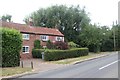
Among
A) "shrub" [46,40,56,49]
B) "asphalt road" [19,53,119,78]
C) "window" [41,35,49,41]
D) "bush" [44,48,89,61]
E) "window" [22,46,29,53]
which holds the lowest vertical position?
"asphalt road" [19,53,119,78]

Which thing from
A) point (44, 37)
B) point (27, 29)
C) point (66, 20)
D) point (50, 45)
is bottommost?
point (50, 45)

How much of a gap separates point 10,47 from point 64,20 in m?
39.9

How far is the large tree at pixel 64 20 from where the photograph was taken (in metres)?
65.2

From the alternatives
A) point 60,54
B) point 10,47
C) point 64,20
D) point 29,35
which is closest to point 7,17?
point 64,20

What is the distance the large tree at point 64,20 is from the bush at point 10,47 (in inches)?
1509

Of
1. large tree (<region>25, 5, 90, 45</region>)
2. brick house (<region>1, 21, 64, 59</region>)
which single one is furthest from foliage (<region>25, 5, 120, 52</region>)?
brick house (<region>1, 21, 64, 59</region>)

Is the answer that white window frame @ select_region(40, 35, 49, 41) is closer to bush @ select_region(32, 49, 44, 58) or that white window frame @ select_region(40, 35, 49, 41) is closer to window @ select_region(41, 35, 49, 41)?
window @ select_region(41, 35, 49, 41)

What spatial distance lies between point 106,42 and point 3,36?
46026mm

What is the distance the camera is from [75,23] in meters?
66.1

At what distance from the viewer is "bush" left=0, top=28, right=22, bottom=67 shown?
84.5ft

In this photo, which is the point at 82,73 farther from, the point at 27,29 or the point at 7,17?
the point at 7,17

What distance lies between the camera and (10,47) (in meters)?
26.3

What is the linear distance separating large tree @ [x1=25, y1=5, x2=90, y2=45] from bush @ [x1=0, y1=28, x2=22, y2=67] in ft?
126

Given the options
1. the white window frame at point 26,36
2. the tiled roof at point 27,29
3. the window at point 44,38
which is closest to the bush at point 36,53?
the white window frame at point 26,36
